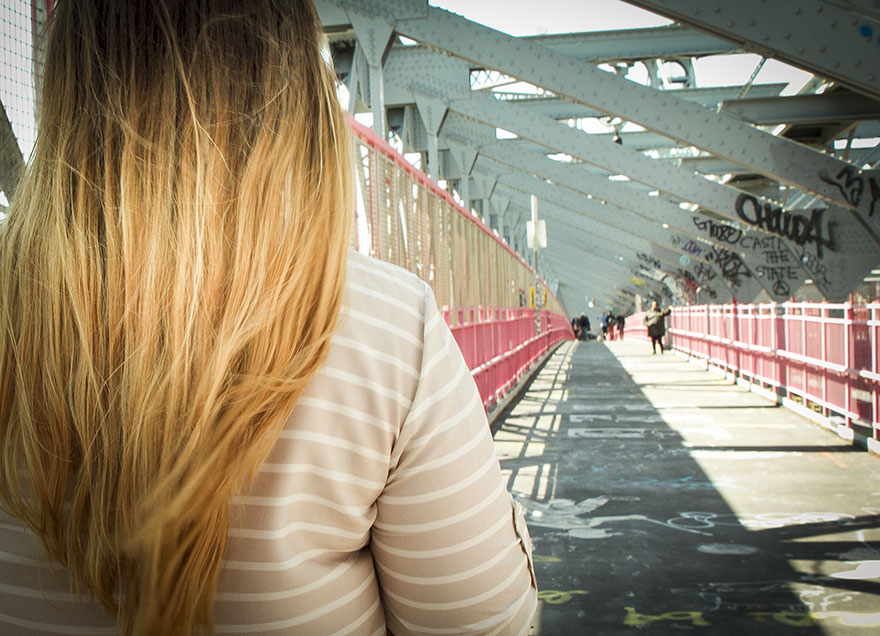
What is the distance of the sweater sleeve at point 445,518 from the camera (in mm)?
988

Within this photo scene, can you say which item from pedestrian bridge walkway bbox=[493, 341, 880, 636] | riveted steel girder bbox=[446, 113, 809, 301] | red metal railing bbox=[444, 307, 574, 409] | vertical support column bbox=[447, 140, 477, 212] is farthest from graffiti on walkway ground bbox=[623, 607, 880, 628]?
vertical support column bbox=[447, 140, 477, 212]

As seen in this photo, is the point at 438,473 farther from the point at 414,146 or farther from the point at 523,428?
the point at 414,146

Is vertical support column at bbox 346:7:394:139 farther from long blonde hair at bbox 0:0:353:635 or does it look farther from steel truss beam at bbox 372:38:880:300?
long blonde hair at bbox 0:0:353:635

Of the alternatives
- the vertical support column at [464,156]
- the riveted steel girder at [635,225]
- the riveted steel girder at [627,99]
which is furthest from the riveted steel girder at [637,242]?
the riveted steel girder at [627,99]

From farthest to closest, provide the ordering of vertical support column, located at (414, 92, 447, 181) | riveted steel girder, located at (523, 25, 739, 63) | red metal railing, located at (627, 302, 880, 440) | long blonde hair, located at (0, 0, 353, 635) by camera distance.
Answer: vertical support column, located at (414, 92, 447, 181), riveted steel girder, located at (523, 25, 739, 63), red metal railing, located at (627, 302, 880, 440), long blonde hair, located at (0, 0, 353, 635)

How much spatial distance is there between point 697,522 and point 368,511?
500 centimetres

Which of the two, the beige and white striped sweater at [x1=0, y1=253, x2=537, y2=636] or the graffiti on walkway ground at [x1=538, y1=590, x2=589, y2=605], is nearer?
the beige and white striped sweater at [x1=0, y1=253, x2=537, y2=636]

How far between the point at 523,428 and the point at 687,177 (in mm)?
6732

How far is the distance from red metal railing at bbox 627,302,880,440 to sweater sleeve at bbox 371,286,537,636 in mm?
7742

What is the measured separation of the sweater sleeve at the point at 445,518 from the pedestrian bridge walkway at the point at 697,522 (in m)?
2.86

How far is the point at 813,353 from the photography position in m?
9.98

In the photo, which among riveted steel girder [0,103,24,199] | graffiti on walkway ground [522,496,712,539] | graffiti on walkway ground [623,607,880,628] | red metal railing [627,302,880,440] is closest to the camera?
riveted steel girder [0,103,24,199]

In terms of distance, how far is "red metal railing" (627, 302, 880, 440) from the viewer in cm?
798

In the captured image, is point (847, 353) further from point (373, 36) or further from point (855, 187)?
point (373, 36)
